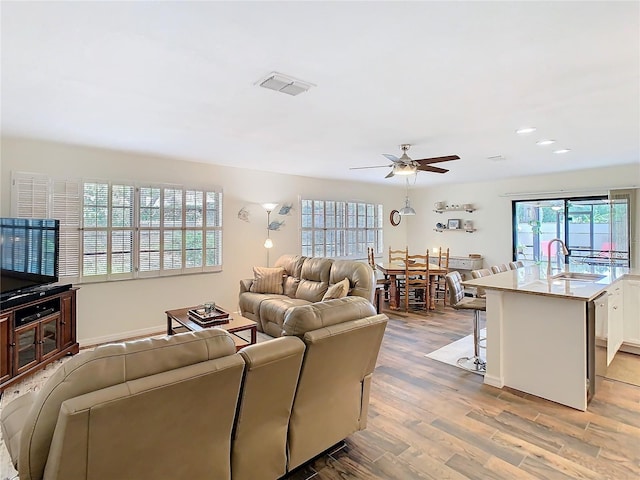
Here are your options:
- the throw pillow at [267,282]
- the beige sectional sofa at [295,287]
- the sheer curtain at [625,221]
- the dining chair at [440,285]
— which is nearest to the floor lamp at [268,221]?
the beige sectional sofa at [295,287]

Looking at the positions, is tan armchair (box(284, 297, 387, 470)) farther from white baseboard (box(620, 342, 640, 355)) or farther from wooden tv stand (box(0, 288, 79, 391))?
white baseboard (box(620, 342, 640, 355))

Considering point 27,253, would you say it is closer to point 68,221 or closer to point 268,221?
point 68,221

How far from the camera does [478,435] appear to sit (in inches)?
95.7

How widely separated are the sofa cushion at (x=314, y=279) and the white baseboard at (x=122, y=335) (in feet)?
6.40

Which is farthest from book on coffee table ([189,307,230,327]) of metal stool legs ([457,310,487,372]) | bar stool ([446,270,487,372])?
metal stool legs ([457,310,487,372])

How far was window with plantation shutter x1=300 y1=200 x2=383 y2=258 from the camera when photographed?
676 centimetres

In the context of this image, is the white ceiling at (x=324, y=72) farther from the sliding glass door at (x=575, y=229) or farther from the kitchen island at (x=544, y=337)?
the sliding glass door at (x=575, y=229)

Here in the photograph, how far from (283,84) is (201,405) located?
6.60ft

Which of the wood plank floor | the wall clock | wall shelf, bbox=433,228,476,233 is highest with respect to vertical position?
the wall clock

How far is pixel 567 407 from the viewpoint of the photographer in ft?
9.21

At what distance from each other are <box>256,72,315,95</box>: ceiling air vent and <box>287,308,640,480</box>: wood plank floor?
2411 millimetres

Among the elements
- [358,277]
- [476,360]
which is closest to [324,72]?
[358,277]

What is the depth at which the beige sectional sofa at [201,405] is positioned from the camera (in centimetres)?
118

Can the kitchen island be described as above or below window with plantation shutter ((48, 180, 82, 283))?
below
